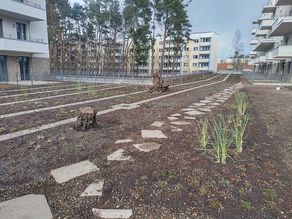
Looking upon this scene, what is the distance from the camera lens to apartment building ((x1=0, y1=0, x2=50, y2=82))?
1802cm

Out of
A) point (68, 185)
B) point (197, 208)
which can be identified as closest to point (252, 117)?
point (197, 208)

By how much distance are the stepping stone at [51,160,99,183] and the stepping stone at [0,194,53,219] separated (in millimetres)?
390

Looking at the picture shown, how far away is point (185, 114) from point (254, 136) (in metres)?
2.23

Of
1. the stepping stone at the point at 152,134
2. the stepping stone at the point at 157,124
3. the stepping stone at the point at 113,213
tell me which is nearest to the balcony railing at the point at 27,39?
the stepping stone at the point at 157,124

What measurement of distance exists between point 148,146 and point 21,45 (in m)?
19.5

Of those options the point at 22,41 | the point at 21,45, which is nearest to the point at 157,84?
the point at 21,45

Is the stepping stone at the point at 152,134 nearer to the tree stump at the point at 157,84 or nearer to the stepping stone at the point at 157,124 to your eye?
the stepping stone at the point at 157,124

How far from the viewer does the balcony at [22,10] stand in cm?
1731

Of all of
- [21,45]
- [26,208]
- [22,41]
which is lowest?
[26,208]

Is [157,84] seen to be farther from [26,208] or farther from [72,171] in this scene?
[26,208]

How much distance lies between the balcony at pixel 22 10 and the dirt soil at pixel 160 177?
17920 mm

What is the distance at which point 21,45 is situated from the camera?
18.8m

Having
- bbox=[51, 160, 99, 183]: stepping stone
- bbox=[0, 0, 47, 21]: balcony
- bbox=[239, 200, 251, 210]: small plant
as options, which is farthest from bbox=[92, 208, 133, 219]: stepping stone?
bbox=[0, 0, 47, 21]: balcony

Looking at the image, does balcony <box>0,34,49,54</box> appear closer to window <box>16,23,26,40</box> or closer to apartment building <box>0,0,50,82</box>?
apartment building <box>0,0,50,82</box>
